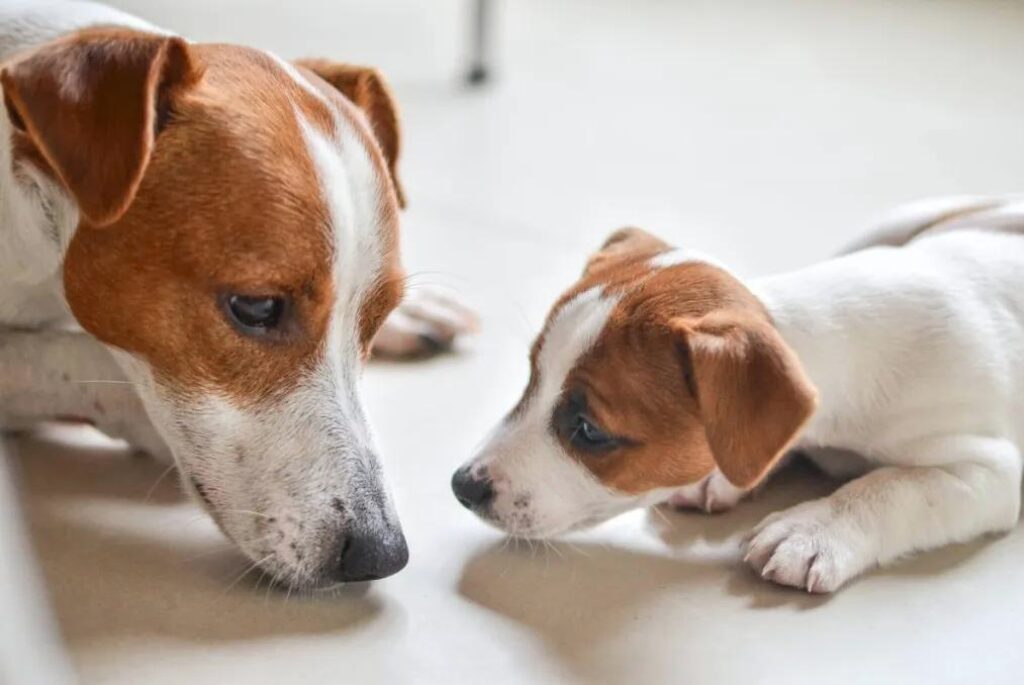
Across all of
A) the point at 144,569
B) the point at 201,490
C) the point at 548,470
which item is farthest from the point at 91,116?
the point at 548,470

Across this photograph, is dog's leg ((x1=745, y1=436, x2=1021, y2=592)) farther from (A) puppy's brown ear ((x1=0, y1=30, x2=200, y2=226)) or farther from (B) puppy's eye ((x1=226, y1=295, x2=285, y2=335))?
(A) puppy's brown ear ((x1=0, y1=30, x2=200, y2=226))

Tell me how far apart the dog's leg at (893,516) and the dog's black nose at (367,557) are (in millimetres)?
507

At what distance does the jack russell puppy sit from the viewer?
1.77 m

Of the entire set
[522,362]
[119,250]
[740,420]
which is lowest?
[522,362]

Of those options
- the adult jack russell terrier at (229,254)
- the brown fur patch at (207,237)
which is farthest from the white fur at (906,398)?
the brown fur patch at (207,237)

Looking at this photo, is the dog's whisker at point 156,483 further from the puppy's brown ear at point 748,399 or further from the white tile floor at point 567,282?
the puppy's brown ear at point 748,399

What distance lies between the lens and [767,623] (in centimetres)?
177

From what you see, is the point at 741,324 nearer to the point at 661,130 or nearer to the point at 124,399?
the point at 124,399

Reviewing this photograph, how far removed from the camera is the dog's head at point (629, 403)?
174 cm

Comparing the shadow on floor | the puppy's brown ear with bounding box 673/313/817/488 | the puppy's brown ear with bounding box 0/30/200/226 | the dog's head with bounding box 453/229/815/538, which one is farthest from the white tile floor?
the puppy's brown ear with bounding box 0/30/200/226

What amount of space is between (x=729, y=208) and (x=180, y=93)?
1.74 meters

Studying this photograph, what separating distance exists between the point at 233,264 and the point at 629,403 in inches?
21.9

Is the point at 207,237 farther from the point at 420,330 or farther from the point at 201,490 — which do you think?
the point at 420,330

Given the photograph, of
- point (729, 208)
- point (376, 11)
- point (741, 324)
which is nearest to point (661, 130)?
point (729, 208)
